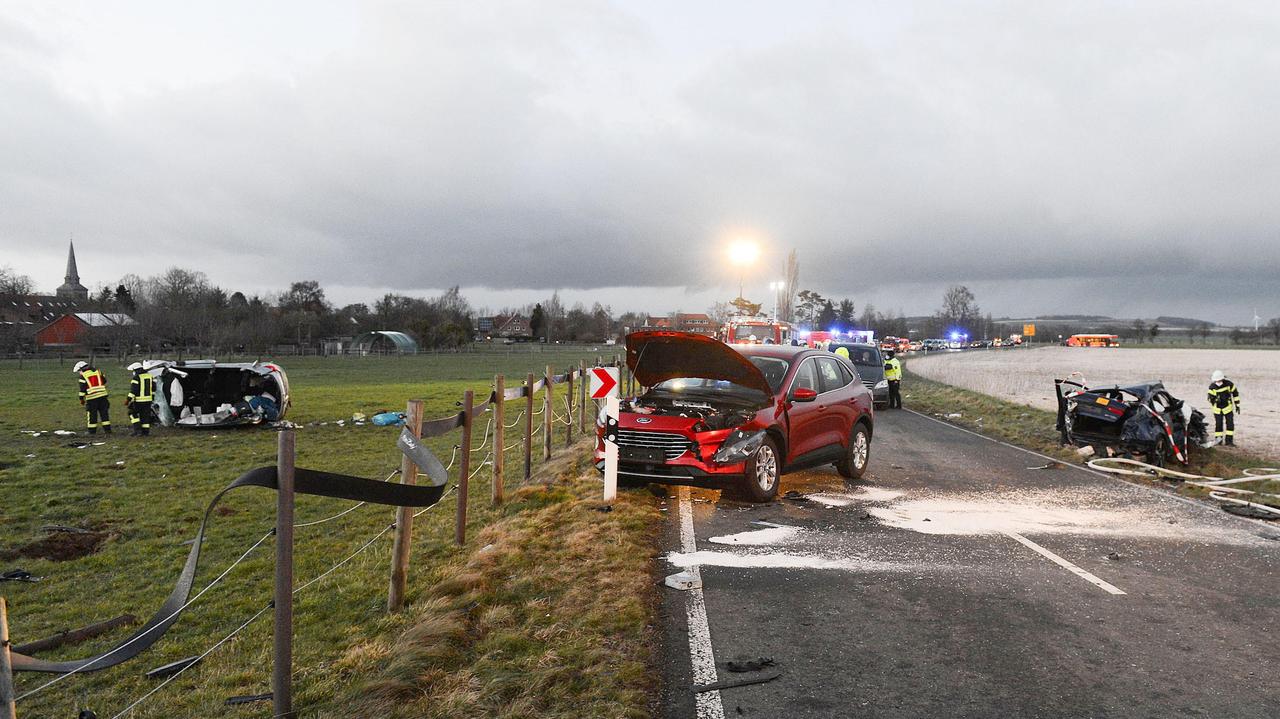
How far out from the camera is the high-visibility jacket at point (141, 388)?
15.4 metres

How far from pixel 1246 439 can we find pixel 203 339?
222 ft

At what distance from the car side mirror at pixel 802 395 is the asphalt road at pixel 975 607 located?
120 cm

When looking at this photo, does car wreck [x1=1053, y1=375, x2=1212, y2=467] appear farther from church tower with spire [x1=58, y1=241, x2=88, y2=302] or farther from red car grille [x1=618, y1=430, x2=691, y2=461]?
church tower with spire [x1=58, y1=241, x2=88, y2=302]

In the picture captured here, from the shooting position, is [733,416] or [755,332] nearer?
[733,416]

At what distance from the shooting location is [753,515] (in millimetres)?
8078

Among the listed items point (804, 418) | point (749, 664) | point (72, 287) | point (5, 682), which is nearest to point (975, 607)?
point (749, 664)

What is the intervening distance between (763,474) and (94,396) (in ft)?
46.3

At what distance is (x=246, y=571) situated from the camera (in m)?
6.77

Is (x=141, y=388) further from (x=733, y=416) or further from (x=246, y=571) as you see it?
(x=733, y=416)

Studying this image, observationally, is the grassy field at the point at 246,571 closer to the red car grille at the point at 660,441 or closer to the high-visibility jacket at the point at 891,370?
the red car grille at the point at 660,441

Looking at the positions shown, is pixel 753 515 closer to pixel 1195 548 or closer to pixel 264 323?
pixel 1195 548

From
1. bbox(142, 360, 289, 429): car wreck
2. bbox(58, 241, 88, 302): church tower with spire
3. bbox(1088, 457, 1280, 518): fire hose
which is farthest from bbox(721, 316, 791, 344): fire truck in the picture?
bbox(58, 241, 88, 302): church tower with spire

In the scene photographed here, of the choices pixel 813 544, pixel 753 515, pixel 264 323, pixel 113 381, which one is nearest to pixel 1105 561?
pixel 813 544

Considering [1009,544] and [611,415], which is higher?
[611,415]
